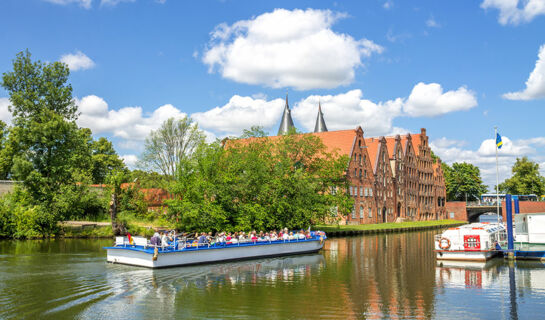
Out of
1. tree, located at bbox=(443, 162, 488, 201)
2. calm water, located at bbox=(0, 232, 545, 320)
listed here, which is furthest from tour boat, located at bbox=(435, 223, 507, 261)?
tree, located at bbox=(443, 162, 488, 201)

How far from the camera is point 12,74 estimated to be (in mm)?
51500

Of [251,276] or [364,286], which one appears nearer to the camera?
[364,286]

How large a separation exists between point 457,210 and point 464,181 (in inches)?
546

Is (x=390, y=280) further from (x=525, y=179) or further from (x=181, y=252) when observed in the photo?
(x=525, y=179)

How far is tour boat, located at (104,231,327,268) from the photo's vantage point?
27.3 meters

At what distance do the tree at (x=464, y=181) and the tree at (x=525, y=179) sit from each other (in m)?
8.63

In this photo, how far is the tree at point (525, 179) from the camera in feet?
339

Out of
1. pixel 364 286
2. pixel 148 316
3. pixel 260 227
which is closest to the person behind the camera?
pixel 148 316

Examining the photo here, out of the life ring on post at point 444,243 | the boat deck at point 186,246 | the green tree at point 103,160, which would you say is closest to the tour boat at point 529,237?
the life ring on post at point 444,243

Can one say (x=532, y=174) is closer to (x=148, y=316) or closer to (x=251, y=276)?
(x=251, y=276)

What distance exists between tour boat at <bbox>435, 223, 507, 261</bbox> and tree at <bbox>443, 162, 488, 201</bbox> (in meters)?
87.5

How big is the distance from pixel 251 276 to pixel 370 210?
5277 centimetres

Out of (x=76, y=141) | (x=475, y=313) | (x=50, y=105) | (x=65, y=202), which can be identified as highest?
(x=50, y=105)

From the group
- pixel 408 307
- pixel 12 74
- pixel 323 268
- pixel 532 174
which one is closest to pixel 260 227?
pixel 323 268
